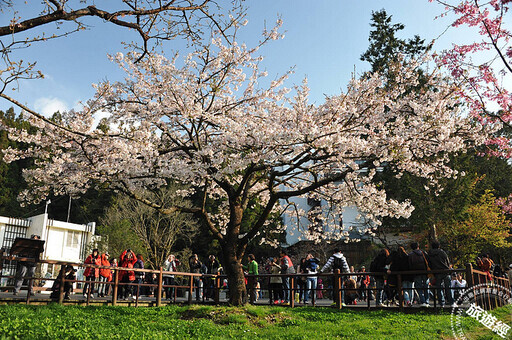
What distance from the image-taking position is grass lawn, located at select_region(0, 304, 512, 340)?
6228 millimetres

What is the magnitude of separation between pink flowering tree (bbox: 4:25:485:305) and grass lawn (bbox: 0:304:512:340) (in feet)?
5.70

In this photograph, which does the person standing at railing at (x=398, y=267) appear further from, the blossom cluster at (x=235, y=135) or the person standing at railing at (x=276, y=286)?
the person standing at railing at (x=276, y=286)

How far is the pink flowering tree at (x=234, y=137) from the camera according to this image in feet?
34.0

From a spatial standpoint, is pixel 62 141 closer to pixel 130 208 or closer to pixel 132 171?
pixel 132 171

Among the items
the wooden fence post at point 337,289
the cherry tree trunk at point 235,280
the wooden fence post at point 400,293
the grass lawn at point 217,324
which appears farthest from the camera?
the wooden fence post at point 337,289

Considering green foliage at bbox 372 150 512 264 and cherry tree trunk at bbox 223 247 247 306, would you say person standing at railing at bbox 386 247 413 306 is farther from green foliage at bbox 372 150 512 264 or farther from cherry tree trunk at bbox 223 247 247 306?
green foliage at bbox 372 150 512 264

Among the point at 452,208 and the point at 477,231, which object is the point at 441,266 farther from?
the point at 452,208

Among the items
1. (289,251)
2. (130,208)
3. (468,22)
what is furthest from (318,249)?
(468,22)

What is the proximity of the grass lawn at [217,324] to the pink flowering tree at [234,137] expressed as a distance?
5.70 feet

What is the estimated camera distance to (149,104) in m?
11.7

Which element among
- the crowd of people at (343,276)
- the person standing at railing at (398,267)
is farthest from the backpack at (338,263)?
the person standing at railing at (398,267)

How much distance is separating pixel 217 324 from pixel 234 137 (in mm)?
4710

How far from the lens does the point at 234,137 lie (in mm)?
10492

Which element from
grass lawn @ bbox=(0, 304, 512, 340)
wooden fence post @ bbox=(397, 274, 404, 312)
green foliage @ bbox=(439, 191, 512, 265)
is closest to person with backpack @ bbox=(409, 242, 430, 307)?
wooden fence post @ bbox=(397, 274, 404, 312)
